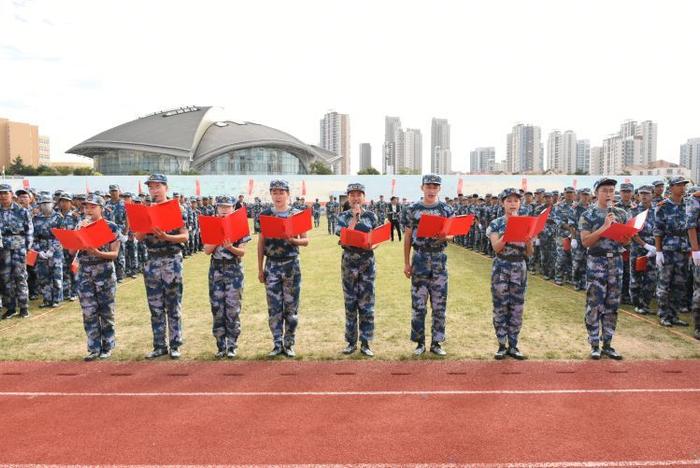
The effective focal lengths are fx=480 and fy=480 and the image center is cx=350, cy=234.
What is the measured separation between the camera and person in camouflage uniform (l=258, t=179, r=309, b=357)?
5325 millimetres

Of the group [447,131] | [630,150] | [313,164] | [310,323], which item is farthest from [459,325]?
[447,131]

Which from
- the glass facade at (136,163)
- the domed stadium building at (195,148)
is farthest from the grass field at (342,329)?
the glass facade at (136,163)

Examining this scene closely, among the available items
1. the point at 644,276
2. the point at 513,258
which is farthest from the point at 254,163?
the point at 513,258

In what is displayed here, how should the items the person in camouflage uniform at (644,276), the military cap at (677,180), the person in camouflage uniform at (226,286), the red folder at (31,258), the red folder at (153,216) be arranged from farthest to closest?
1. the person in camouflage uniform at (644,276)
2. the red folder at (31,258)
3. the military cap at (677,180)
4. the person in camouflage uniform at (226,286)
5. the red folder at (153,216)

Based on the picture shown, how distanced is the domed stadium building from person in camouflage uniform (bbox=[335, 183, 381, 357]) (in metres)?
68.5

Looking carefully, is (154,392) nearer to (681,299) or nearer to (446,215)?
(446,215)

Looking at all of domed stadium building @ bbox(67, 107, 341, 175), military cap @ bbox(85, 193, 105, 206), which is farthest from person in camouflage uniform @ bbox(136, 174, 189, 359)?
domed stadium building @ bbox(67, 107, 341, 175)

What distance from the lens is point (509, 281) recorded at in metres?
5.35

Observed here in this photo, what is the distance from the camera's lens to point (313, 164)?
3295 inches

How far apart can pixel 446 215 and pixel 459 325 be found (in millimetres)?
2199

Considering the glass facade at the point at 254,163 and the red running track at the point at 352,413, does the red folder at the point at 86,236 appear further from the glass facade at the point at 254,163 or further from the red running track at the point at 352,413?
the glass facade at the point at 254,163

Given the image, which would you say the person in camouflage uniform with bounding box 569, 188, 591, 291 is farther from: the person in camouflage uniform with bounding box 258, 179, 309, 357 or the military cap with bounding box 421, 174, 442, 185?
the person in camouflage uniform with bounding box 258, 179, 309, 357

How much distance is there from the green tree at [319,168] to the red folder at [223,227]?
71604 mm

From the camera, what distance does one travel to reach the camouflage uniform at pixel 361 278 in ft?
17.8
